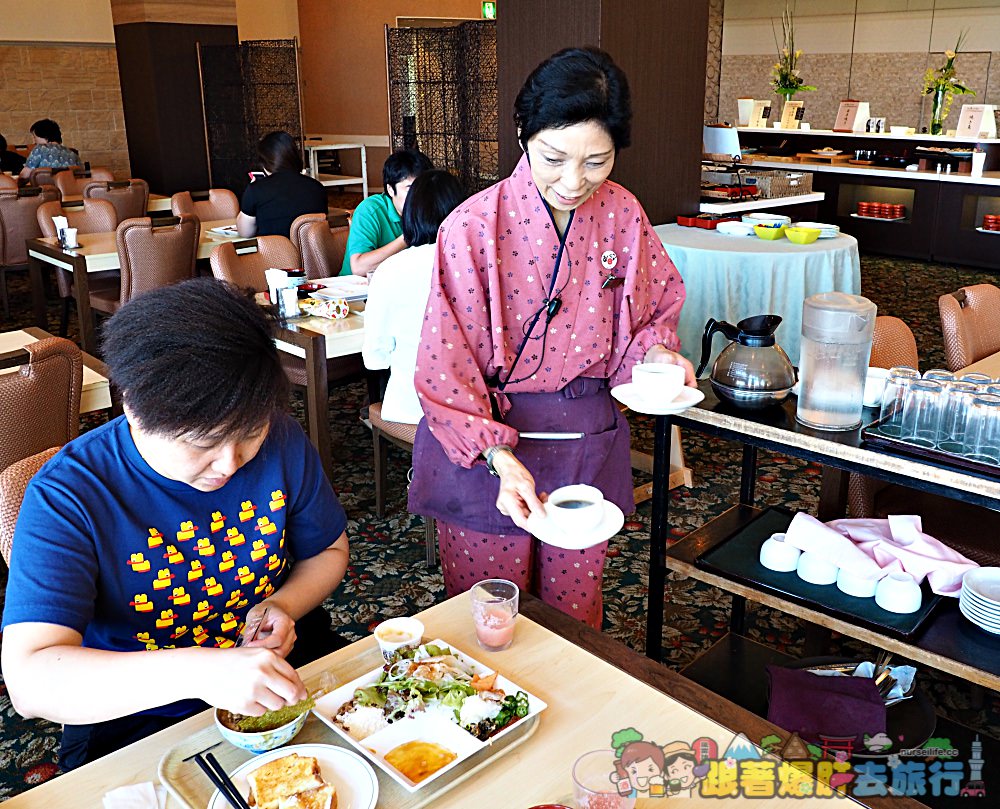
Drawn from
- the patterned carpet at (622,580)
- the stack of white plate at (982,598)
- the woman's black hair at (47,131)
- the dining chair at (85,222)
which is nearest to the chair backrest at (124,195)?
the dining chair at (85,222)

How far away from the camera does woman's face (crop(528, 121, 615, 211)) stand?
1536mm

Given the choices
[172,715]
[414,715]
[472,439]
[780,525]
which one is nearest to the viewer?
[414,715]

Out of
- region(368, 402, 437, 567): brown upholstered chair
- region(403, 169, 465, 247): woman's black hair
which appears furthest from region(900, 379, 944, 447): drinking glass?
region(403, 169, 465, 247): woman's black hair

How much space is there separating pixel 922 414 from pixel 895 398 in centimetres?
10

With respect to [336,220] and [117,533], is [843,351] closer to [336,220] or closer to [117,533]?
[117,533]

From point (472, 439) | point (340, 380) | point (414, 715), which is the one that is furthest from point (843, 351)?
point (340, 380)

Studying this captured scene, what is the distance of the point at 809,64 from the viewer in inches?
478

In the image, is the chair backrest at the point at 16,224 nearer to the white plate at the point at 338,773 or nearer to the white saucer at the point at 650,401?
the white saucer at the point at 650,401

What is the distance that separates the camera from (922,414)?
170 cm

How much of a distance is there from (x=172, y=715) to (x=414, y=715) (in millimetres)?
458

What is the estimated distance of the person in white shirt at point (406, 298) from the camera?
2.65 meters

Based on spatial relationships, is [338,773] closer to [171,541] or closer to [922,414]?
[171,541]

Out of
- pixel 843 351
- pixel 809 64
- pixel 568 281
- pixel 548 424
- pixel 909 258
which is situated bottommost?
pixel 909 258

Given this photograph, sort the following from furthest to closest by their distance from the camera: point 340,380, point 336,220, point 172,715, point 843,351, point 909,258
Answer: point 909,258 < point 336,220 < point 340,380 < point 843,351 < point 172,715
